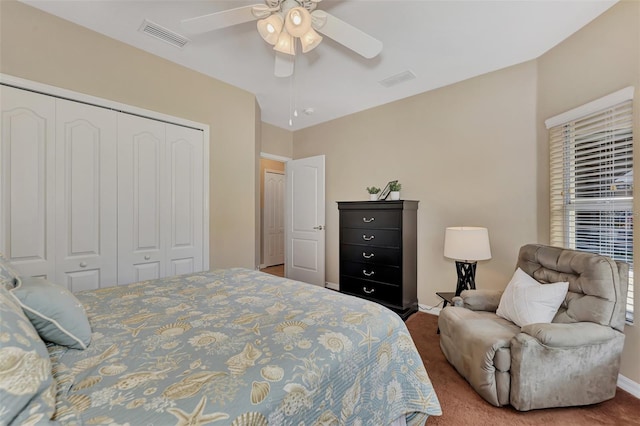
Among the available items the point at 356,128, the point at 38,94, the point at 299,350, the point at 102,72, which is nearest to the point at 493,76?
the point at 356,128

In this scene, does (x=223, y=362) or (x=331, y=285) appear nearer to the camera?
(x=223, y=362)

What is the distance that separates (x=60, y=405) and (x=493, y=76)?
373cm

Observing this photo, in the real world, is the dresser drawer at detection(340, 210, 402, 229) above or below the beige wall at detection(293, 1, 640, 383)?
below

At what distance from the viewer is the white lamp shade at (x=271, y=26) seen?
5.42 feet

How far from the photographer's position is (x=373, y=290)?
3.21 meters

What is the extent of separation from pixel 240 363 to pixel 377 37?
8.27 feet

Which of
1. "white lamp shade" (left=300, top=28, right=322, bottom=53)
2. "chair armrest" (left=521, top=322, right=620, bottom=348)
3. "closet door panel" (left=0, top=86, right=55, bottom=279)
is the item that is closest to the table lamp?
"chair armrest" (left=521, top=322, right=620, bottom=348)

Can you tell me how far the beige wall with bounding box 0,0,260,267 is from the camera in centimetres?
198

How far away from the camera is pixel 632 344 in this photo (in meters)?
1.78

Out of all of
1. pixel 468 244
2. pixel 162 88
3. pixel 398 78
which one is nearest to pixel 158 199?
pixel 162 88

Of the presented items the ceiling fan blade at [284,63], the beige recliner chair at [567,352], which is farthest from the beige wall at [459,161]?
the ceiling fan blade at [284,63]

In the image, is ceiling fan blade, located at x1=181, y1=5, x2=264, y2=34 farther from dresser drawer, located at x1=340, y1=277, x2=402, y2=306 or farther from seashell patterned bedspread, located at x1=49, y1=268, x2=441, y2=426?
dresser drawer, located at x1=340, y1=277, x2=402, y2=306

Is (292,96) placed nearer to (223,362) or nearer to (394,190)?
(394,190)

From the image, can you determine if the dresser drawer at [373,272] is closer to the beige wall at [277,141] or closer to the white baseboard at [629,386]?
the white baseboard at [629,386]
